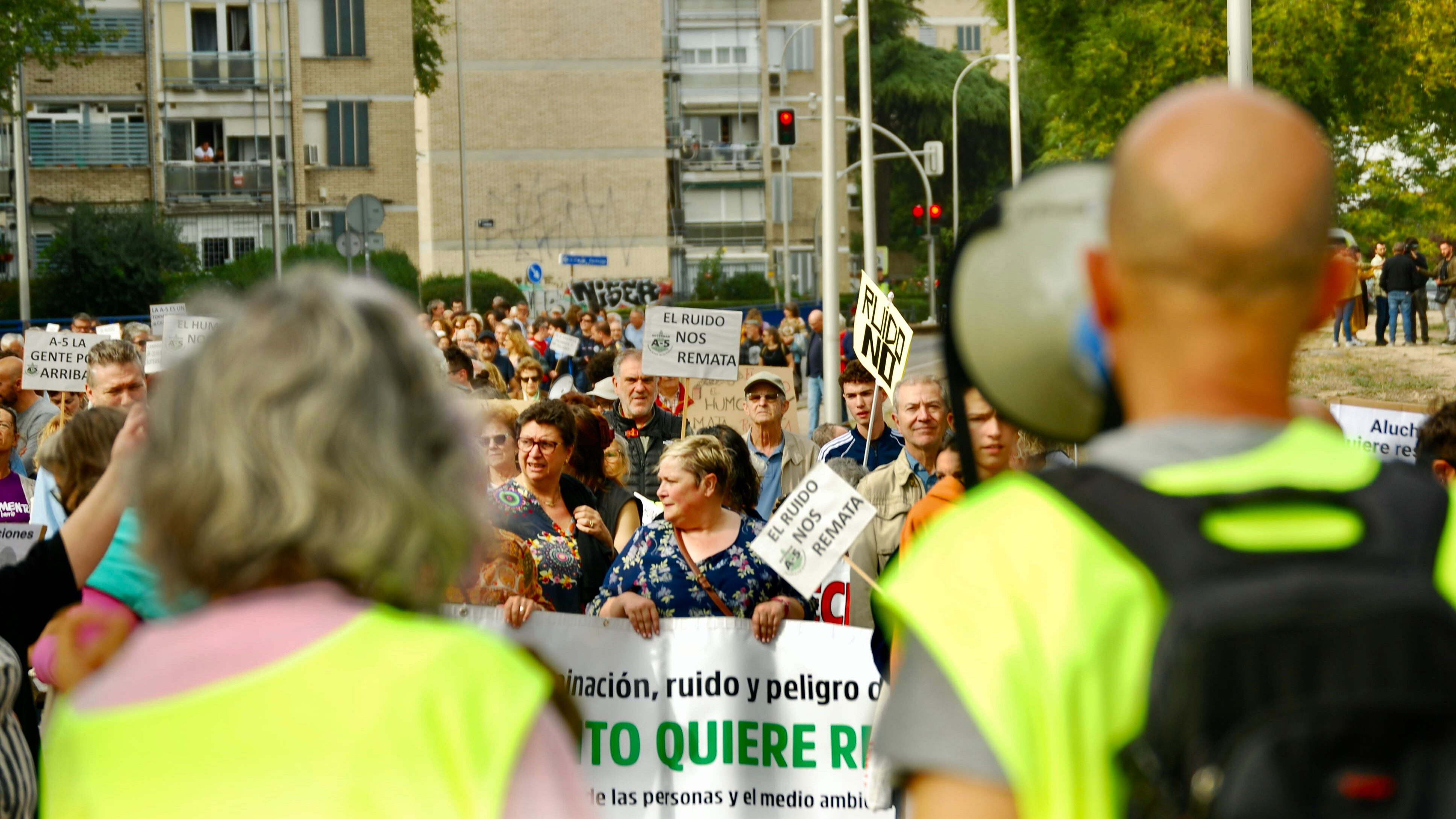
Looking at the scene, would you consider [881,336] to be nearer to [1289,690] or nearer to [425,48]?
[1289,690]

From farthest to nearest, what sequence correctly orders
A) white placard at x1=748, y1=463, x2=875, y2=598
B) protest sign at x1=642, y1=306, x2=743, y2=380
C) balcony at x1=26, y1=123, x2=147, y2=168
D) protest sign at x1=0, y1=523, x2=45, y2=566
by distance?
balcony at x1=26, y1=123, x2=147, y2=168 < protest sign at x1=642, y1=306, x2=743, y2=380 < protest sign at x1=0, y1=523, x2=45, y2=566 < white placard at x1=748, y1=463, x2=875, y2=598

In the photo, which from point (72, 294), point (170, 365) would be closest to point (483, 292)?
point (72, 294)

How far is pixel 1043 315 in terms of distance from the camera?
172cm

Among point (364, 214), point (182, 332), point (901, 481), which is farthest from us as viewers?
point (364, 214)

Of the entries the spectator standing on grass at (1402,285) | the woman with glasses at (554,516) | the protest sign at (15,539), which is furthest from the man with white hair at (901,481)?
the spectator standing on grass at (1402,285)

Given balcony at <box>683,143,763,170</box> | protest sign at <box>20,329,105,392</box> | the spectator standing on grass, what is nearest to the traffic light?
the spectator standing on grass

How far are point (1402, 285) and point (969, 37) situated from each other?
270ft

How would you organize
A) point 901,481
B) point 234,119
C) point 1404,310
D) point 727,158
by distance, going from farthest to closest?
point 727,158 < point 234,119 < point 1404,310 < point 901,481

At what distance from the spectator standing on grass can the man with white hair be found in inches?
826

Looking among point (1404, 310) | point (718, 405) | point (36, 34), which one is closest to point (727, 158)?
point (36, 34)

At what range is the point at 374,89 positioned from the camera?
52969mm

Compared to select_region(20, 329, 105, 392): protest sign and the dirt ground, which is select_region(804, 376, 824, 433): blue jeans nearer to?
the dirt ground

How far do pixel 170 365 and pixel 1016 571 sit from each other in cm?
93

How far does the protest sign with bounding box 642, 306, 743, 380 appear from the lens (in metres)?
12.2
